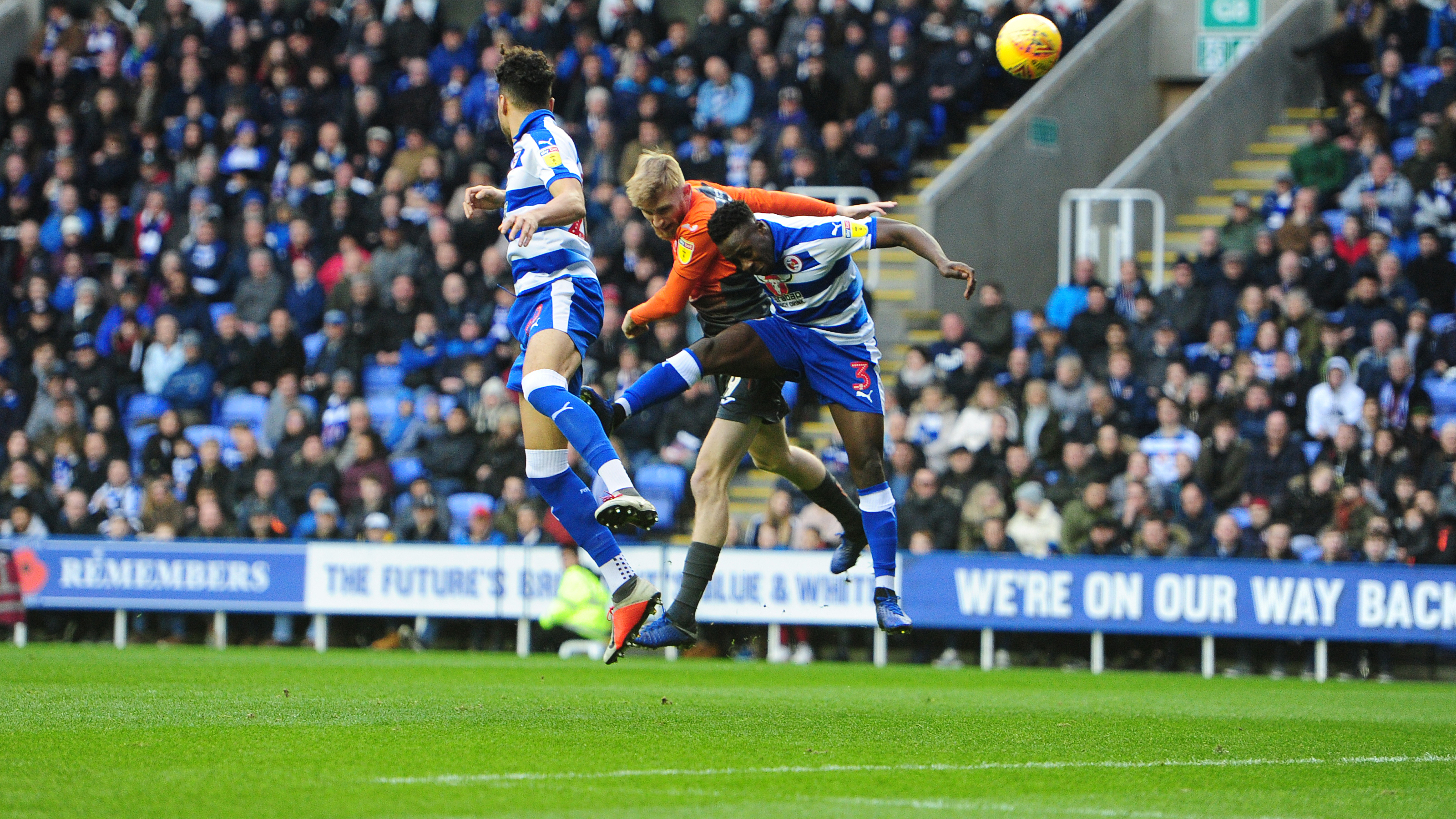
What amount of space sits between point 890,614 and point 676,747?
2169mm

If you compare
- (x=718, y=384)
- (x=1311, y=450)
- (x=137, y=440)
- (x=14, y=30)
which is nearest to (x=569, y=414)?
(x=718, y=384)

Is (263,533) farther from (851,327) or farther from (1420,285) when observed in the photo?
(1420,285)

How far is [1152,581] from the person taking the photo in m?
14.7

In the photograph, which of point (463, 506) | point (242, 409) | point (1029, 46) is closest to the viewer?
point (1029, 46)

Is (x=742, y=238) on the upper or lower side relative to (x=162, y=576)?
upper

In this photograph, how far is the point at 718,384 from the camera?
9969 millimetres

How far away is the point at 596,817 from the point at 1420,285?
13432 mm

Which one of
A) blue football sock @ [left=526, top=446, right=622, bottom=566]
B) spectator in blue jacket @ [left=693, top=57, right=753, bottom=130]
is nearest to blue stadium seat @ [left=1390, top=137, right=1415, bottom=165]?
spectator in blue jacket @ [left=693, top=57, right=753, bottom=130]

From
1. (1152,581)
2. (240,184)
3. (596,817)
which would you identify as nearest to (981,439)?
(1152,581)

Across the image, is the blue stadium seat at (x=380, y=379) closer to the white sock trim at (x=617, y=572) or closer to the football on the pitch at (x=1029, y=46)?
the football on the pitch at (x=1029, y=46)

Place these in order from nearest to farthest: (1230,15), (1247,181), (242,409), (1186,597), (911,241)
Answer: (911,241)
(1186,597)
(242,409)
(1247,181)
(1230,15)

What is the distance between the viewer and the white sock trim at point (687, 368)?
8.77 metres

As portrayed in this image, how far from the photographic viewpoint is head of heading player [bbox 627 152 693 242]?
8539mm

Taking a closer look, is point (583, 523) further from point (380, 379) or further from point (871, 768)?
point (380, 379)
